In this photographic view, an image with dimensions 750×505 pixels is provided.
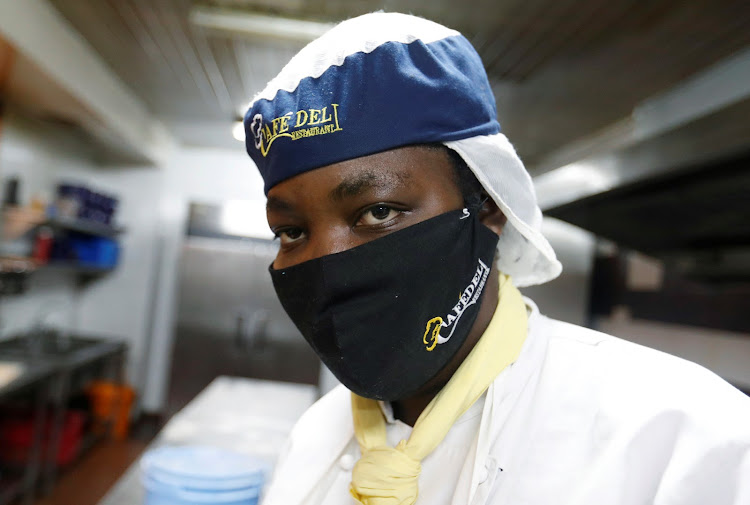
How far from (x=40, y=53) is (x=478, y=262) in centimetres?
271

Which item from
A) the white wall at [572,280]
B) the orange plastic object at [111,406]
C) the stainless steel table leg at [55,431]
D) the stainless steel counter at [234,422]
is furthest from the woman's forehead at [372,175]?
the orange plastic object at [111,406]

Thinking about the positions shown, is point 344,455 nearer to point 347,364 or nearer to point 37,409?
point 347,364

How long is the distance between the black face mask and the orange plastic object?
4.40 meters

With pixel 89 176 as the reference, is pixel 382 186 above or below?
below

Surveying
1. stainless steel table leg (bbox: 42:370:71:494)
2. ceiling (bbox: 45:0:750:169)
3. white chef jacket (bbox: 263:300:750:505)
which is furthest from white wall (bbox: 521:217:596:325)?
stainless steel table leg (bbox: 42:370:71:494)

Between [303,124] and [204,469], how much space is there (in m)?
1.05

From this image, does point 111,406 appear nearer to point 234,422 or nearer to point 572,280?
point 234,422

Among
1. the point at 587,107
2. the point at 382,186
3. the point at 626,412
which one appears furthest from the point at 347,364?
the point at 587,107

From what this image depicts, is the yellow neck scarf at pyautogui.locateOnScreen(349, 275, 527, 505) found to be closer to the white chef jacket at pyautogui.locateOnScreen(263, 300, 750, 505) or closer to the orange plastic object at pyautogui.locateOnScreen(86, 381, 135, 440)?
the white chef jacket at pyautogui.locateOnScreen(263, 300, 750, 505)

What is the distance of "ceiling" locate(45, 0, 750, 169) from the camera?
169cm

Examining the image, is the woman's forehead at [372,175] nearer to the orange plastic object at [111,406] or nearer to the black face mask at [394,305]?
the black face mask at [394,305]

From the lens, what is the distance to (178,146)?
505cm

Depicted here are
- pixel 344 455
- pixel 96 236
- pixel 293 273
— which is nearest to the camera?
pixel 293 273

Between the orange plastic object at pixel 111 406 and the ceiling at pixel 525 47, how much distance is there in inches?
109
